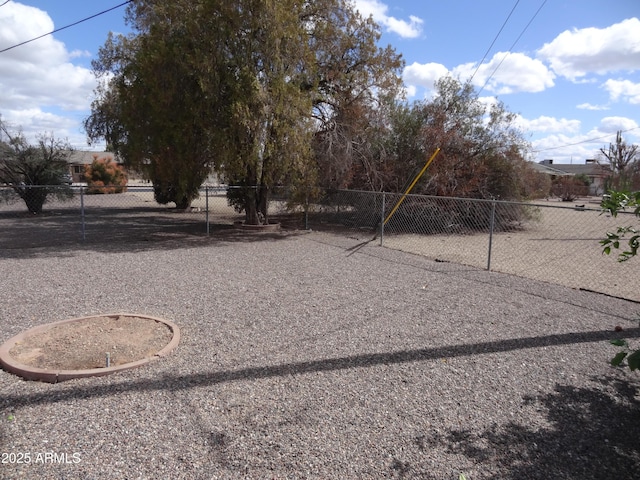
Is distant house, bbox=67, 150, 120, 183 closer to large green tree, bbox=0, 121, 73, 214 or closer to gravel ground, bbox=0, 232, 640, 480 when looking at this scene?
large green tree, bbox=0, 121, 73, 214

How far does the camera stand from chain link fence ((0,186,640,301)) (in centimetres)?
935

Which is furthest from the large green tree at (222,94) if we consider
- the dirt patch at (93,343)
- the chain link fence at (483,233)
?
the dirt patch at (93,343)

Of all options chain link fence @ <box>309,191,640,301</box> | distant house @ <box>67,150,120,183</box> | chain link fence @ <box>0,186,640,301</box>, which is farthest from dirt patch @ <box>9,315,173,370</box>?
distant house @ <box>67,150,120,183</box>

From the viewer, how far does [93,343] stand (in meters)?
4.18

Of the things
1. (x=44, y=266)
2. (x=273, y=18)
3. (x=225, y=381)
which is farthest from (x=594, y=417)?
(x=273, y=18)

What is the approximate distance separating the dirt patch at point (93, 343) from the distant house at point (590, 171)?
40159 millimetres

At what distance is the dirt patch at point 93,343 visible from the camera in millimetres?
3777

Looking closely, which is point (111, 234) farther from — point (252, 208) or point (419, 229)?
point (419, 229)

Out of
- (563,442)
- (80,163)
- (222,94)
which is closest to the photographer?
(563,442)

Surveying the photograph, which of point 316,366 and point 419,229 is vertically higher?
point 419,229

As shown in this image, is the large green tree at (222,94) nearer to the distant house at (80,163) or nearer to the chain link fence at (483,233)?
the chain link fence at (483,233)

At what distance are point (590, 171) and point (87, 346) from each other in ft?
277

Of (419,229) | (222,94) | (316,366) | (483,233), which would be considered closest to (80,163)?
(222,94)

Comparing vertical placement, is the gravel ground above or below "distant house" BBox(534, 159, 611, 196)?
below
